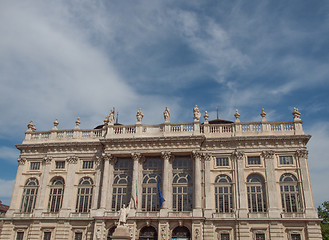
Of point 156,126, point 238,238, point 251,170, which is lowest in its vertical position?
point 238,238

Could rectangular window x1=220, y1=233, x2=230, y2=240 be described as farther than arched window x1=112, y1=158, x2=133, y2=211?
No

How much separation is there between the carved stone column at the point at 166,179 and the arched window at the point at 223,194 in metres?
4.88

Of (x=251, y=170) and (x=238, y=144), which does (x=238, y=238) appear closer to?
(x=251, y=170)

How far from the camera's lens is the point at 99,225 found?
3400 centimetres

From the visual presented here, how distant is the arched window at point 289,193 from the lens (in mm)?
32844

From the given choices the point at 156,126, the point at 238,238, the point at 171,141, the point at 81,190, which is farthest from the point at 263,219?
the point at 81,190

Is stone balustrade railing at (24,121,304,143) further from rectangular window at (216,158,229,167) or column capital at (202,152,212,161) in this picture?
rectangular window at (216,158,229,167)

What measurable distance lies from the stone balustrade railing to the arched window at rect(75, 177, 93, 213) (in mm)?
4987

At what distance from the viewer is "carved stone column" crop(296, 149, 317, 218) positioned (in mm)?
31938

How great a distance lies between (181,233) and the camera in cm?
3319

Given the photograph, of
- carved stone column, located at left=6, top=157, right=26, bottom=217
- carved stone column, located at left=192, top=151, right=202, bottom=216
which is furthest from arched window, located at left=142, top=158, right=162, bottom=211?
carved stone column, located at left=6, top=157, right=26, bottom=217

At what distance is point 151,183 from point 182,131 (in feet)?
21.6

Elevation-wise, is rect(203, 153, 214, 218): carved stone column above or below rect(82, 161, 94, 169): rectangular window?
below

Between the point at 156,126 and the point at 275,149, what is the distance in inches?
515
